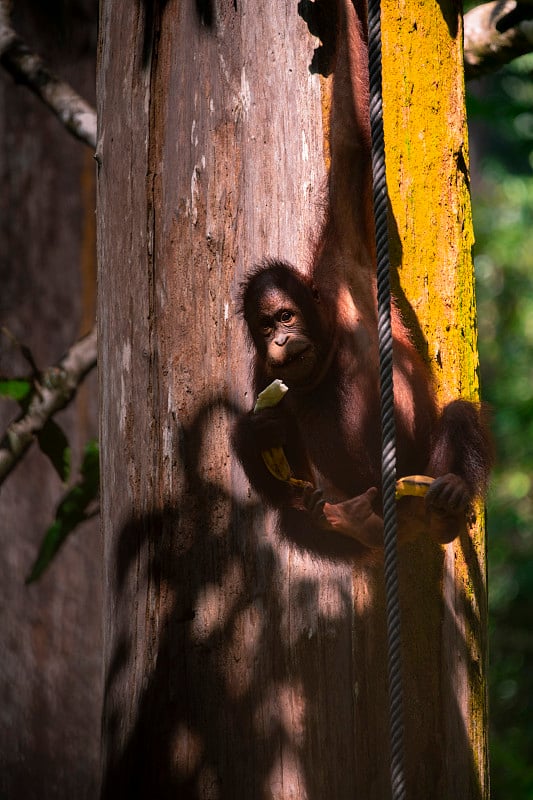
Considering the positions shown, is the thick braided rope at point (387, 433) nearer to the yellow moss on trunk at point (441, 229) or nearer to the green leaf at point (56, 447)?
the yellow moss on trunk at point (441, 229)

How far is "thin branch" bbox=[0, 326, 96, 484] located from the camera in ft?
9.80

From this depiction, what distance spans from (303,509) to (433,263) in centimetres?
63

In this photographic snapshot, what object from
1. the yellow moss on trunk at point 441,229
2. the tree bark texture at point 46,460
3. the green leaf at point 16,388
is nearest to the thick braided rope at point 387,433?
the yellow moss on trunk at point 441,229

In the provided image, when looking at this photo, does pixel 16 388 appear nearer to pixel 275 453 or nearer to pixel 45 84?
pixel 45 84

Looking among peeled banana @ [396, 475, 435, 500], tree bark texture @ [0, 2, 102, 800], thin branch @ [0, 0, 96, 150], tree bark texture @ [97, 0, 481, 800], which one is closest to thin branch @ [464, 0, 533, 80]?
thin branch @ [0, 0, 96, 150]

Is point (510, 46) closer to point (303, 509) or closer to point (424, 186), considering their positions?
point (424, 186)

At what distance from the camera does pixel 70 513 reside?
120 inches

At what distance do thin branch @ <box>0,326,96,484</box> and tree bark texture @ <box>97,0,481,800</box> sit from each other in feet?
4.03

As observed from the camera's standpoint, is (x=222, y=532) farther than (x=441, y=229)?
No

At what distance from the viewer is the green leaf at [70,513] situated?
9.73 feet

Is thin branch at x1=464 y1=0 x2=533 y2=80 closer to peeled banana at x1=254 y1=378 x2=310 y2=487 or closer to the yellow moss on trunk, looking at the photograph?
the yellow moss on trunk

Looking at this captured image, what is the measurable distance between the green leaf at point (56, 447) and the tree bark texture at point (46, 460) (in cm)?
83

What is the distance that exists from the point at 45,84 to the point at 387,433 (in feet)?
7.73

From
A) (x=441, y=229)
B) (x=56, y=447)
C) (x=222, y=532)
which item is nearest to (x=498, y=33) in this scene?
(x=441, y=229)
